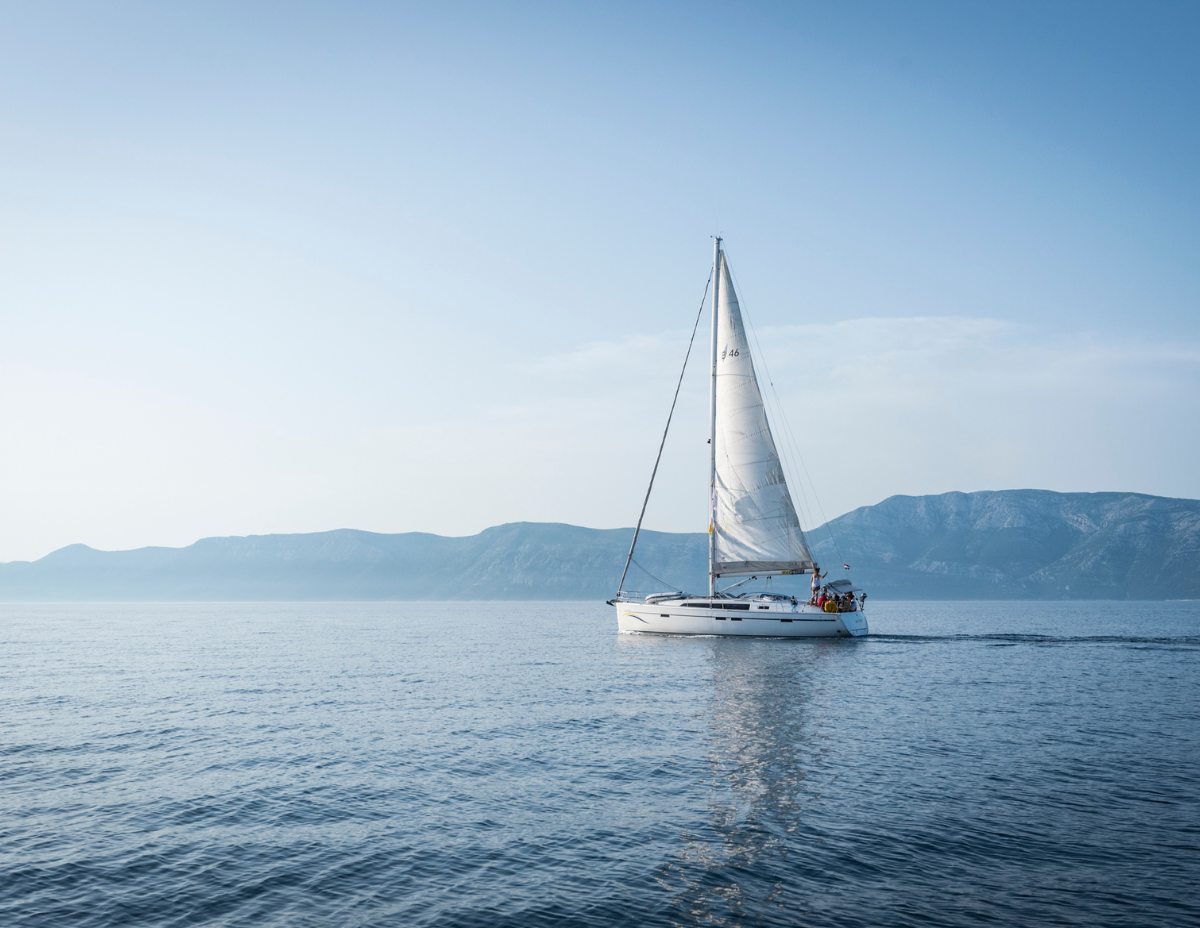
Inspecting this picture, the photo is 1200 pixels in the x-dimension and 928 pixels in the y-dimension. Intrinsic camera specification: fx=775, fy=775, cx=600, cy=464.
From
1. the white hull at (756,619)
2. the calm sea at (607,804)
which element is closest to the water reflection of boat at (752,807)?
the calm sea at (607,804)

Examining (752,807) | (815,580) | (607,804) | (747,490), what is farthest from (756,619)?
(607,804)

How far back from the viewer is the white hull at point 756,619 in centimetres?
6038

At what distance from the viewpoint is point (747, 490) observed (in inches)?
2445

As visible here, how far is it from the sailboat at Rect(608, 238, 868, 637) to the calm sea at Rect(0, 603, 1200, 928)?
2067 centimetres

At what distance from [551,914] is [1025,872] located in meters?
8.59

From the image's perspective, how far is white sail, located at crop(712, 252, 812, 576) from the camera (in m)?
62.0

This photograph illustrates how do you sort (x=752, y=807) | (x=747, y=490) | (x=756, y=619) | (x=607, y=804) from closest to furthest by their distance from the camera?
(x=752, y=807)
(x=607, y=804)
(x=756, y=619)
(x=747, y=490)

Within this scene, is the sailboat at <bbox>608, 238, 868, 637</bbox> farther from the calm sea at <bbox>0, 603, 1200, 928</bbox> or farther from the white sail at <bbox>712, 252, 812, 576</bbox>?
the calm sea at <bbox>0, 603, 1200, 928</bbox>

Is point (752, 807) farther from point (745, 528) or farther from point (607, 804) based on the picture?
point (745, 528)

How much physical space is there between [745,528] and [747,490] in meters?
3.07

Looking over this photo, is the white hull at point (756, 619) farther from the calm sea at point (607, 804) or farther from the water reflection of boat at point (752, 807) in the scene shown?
the water reflection of boat at point (752, 807)

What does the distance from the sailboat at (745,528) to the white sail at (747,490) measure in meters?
0.08

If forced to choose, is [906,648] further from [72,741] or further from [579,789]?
[72,741]

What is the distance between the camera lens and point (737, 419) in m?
62.3
